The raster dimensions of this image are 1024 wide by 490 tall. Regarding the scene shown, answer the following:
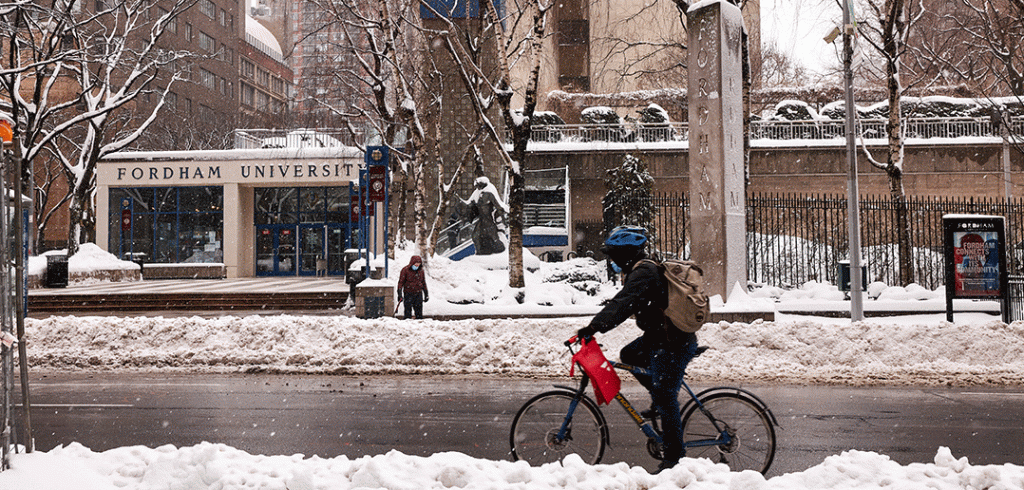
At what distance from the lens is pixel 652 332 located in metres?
5.02

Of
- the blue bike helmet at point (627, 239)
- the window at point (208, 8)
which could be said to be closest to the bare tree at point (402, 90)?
the blue bike helmet at point (627, 239)

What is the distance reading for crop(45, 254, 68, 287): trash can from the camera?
26.1 m

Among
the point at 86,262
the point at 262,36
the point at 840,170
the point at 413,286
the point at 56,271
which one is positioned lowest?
the point at 413,286

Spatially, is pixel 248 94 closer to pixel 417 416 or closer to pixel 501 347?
pixel 501 347

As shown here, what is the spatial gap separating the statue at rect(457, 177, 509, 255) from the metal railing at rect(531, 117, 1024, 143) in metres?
7.53

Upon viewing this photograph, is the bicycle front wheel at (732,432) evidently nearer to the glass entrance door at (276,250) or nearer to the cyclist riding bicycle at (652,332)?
the cyclist riding bicycle at (652,332)

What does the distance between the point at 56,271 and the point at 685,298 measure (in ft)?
89.0

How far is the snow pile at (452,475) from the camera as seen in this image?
4.62 meters

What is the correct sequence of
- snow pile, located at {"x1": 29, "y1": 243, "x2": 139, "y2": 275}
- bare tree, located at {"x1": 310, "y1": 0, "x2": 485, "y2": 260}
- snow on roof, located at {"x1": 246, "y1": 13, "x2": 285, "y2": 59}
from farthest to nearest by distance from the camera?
snow on roof, located at {"x1": 246, "y1": 13, "x2": 285, "y2": 59}
snow pile, located at {"x1": 29, "y1": 243, "x2": 139, "y2": 275}
bare tree, located at {"x1": 310, "y1": 0, "x2": 485, "y2": 260}

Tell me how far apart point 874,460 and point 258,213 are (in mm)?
34362

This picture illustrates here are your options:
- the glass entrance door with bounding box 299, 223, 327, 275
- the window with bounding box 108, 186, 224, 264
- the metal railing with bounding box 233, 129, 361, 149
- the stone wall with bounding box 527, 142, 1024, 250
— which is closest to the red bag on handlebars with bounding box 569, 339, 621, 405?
the stone wall with bounding box 527, 142, 1024, 250

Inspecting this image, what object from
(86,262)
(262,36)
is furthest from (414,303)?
(262,36)

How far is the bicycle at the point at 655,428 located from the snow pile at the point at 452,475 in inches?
9.8

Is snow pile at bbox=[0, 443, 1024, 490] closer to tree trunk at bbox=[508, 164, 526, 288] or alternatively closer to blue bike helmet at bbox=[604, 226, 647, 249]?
blue bike helmet at bbox=[604, 226, 647, 249]
